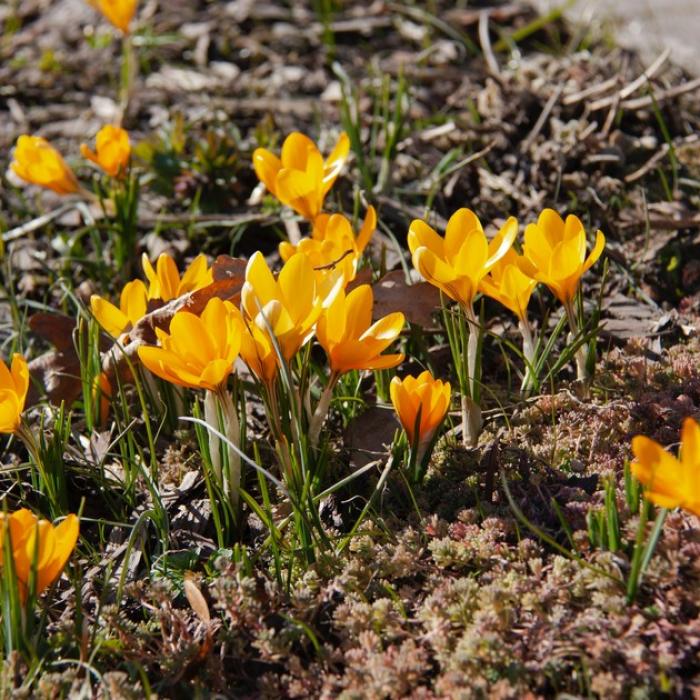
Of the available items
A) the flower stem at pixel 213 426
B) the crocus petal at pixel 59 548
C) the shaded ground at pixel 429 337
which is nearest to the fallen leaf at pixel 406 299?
the shaded ground at pixel 429 337

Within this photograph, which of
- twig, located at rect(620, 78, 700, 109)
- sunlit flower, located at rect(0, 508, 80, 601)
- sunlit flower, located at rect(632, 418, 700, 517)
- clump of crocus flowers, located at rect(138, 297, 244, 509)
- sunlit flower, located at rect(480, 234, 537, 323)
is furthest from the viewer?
twig, located at rect(620, 78, 700, 109)

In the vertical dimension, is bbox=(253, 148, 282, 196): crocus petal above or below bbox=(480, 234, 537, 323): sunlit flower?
above

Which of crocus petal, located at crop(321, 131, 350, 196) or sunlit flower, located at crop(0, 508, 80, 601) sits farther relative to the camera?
crocus petal, located at crop(321, 131, 350, 196)

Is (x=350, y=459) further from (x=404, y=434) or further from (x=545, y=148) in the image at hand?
(x=545, y=148)

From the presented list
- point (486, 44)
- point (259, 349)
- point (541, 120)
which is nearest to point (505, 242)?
point (259, 349)

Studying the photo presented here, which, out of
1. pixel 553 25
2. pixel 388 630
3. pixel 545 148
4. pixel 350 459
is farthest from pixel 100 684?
pixel 553 25

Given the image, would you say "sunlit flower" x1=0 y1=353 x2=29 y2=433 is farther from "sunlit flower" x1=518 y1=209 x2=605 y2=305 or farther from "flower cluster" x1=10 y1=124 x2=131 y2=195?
"sunlit flower" x1=518 y1=209 x2=605 y2=305

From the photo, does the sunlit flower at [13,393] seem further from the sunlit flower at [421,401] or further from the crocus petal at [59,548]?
the sunlit flower at [421,401]

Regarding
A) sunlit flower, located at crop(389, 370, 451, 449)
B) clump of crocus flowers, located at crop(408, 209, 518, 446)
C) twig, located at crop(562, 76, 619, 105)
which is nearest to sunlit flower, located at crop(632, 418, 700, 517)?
sunlit flower, located at crop(389, 370, 451, 449)
